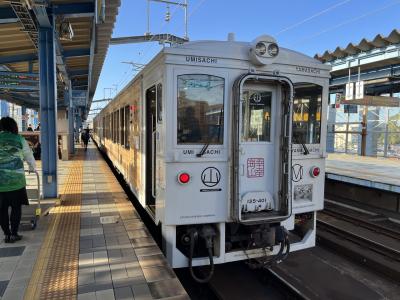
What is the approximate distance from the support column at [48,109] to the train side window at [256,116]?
429cm

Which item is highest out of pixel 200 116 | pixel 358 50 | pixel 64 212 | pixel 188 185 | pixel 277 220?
pixel 358 50

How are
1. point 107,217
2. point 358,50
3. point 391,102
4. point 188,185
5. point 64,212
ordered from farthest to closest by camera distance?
point 391,102, point 358,50, point 64,212, point 107,217, point 188,185

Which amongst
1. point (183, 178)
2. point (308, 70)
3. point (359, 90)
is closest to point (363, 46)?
point (359, 90)

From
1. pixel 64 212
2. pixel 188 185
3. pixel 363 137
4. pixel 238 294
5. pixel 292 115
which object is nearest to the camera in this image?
pixel 188 185

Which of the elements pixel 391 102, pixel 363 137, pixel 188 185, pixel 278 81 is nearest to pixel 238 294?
pixel 188 185

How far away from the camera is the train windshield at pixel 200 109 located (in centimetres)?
395

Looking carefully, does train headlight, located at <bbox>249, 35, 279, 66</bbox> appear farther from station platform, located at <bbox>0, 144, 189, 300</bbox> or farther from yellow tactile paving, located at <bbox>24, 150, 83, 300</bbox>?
yellow tactile paving, located at <bbox>24, 150, 83, 300</bbox>

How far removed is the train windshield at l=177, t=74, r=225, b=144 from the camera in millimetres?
3947

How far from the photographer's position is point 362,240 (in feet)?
21.4

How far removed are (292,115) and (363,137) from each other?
41.8 feet

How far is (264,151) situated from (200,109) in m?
0.97

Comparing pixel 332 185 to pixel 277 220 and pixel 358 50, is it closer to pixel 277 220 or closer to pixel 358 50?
pixel 358 50

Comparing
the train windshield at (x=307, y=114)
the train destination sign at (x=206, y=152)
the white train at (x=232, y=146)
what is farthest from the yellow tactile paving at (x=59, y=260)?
the train windshield at (x=307, y=114)

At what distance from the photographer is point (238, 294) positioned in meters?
4.64
